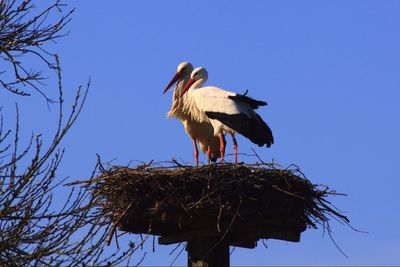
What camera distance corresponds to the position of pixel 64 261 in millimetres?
7281

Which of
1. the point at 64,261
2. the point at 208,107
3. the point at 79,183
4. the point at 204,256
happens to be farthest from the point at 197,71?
the point at 64,261

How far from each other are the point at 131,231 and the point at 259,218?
105cm

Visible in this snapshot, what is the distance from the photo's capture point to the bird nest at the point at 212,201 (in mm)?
9172

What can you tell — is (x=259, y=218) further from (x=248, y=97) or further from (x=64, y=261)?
(x=248, y=97)

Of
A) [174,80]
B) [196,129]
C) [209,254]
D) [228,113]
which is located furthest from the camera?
[174,80]

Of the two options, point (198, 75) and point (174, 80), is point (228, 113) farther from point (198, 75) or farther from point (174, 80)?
point (174, 80)

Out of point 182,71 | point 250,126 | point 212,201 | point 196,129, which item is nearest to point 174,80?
point 182,71

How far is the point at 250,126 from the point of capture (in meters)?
12.5

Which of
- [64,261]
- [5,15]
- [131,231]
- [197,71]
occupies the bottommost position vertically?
[64,261]

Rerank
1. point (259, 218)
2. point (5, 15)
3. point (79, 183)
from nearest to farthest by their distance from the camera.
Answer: point (5, 15) < point (259, 218) < point (79, 183)

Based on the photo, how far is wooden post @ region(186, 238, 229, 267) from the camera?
8.71m

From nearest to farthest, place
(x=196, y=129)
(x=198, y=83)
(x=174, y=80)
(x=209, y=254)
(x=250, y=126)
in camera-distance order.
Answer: (x=209, y=254), (x=250, y=126), (x=196, y=129), (x=198, y=83), (x=174, y=80)

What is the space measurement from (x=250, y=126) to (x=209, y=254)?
154 inches

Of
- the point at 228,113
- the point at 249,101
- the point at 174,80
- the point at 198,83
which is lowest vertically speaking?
the point at 228,113
